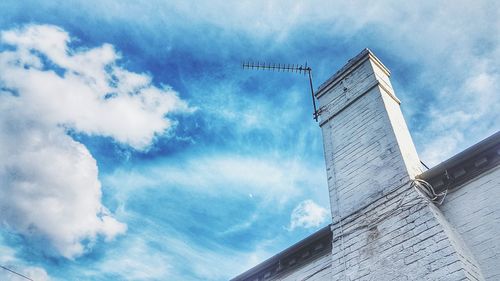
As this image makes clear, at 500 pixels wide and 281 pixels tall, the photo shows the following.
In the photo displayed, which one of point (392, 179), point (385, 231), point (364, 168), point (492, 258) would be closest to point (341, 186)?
point (364, 168)

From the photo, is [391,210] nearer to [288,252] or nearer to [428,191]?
[428,191]

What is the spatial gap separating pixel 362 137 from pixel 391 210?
2.21 m

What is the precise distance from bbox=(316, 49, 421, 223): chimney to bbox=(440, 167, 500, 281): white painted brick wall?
2.87ft

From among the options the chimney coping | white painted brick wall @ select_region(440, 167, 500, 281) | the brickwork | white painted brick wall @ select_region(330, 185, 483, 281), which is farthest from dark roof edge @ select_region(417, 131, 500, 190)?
the chimney coping

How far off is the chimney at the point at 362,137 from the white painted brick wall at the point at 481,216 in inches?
34.5

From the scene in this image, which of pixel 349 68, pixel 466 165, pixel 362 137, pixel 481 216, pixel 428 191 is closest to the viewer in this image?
pixel 481 216

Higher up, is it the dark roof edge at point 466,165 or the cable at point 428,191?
the dark roof edge at point 466,165

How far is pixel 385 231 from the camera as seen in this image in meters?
6.03

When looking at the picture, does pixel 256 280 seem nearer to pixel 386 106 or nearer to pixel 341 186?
pixel 341 186

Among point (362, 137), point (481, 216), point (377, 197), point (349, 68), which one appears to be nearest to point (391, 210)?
point (377, 197)

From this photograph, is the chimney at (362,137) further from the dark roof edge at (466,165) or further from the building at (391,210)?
the dark roof edge at (466,165)

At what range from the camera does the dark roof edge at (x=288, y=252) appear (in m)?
7.46

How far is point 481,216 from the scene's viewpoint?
5578mm

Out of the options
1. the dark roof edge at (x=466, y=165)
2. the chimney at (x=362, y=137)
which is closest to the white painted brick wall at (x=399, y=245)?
the chimney at (x=362, y=137)
